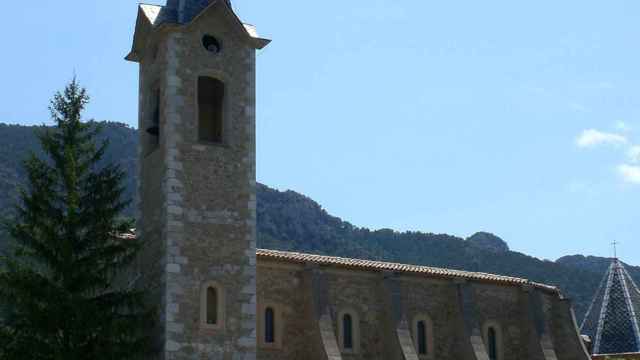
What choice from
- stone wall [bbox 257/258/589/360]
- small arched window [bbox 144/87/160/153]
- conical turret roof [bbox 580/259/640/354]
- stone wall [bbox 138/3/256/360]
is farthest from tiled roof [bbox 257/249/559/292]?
small arched window [bbox 144/87/160/153]

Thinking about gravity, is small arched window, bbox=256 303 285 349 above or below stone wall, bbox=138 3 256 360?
below

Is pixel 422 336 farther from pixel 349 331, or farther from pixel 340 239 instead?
pixel 340 239

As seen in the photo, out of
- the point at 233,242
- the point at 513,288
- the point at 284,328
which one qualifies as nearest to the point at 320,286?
the point at 284,328

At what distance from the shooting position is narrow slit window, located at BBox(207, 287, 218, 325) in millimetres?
31281

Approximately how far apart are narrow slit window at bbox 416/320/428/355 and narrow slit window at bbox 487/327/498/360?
9.36 feet

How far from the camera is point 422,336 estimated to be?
1523 inches

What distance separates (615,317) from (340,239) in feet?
→ 230

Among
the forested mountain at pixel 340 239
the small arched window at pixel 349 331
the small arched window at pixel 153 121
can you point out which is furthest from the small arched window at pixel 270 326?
the forested mountain at pixel 340 239

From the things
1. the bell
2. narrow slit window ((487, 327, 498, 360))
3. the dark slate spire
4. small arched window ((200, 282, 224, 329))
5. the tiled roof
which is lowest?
narrow slit window ((487, 327, 498, 360))

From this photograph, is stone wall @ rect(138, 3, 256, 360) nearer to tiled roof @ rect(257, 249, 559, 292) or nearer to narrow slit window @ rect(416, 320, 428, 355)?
tiled roof @ rect(257, 249, 559, 292)

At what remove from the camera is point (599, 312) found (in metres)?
45.5

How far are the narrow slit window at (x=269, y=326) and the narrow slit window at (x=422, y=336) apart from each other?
19.3 feet

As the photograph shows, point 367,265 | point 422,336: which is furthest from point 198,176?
point 422,336

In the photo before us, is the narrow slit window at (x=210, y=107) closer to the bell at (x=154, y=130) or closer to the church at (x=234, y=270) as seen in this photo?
the church at (x=234, y=270)
